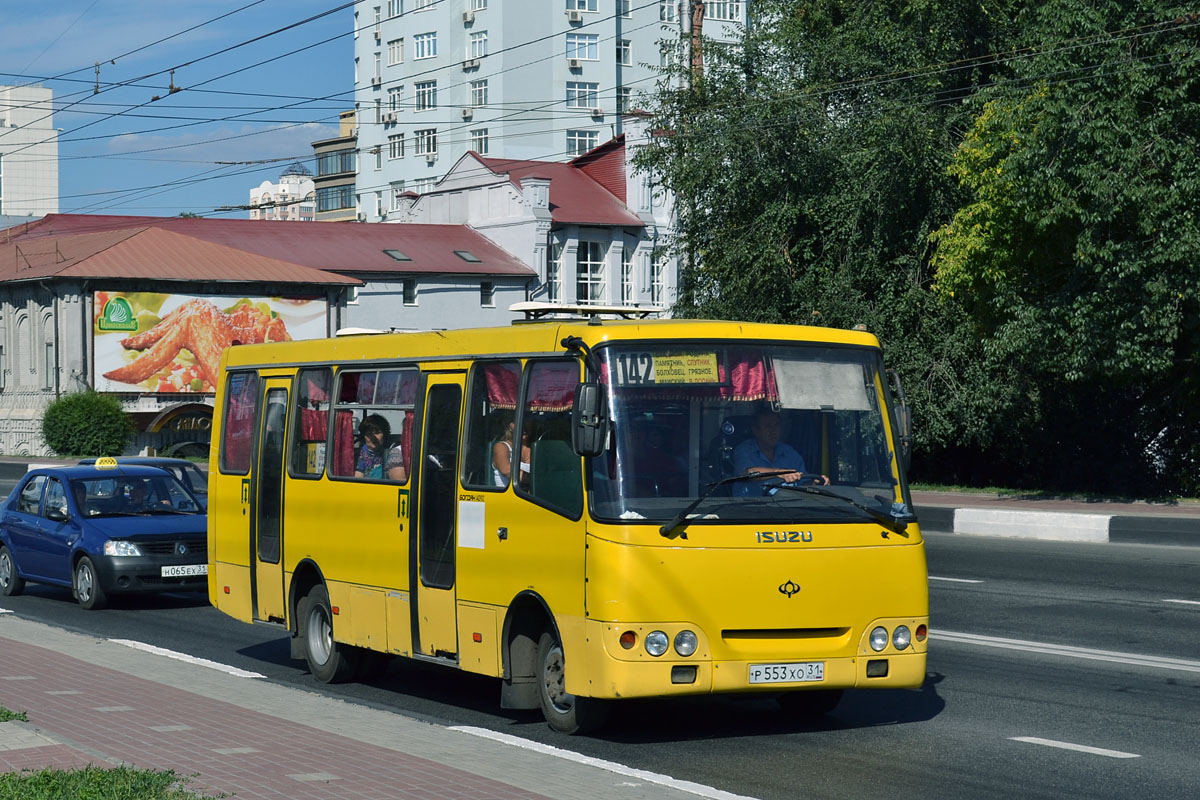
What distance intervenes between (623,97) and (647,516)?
90509 mm

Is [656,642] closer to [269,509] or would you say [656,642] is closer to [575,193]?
[269,509]

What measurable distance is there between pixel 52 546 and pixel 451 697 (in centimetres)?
803

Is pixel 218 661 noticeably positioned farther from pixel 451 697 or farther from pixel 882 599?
pixel 882 599

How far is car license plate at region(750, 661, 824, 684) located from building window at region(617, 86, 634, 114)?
289ft

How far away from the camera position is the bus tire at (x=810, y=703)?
9430mm

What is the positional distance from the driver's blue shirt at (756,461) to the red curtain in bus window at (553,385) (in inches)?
38.0

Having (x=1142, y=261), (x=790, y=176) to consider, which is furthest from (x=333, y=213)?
(x=1142, y=261)

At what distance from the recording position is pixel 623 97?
96.6 metres

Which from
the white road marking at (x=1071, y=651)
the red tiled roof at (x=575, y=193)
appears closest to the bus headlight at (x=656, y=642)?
the white road marking at (x=1071, y=651)

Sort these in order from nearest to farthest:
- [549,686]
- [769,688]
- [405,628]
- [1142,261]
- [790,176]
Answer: [769,688], [549,686], [405,628], [1142,261], [790,176]

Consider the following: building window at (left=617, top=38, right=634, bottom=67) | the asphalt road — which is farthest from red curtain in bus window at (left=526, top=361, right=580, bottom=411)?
building window at (left=617, top=38, right=634, bottom=67)

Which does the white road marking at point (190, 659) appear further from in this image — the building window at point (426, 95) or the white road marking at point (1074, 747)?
the building window at point (426, 95)

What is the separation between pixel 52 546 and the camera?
16938 millimetres

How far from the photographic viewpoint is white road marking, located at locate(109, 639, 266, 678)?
11.3 m
